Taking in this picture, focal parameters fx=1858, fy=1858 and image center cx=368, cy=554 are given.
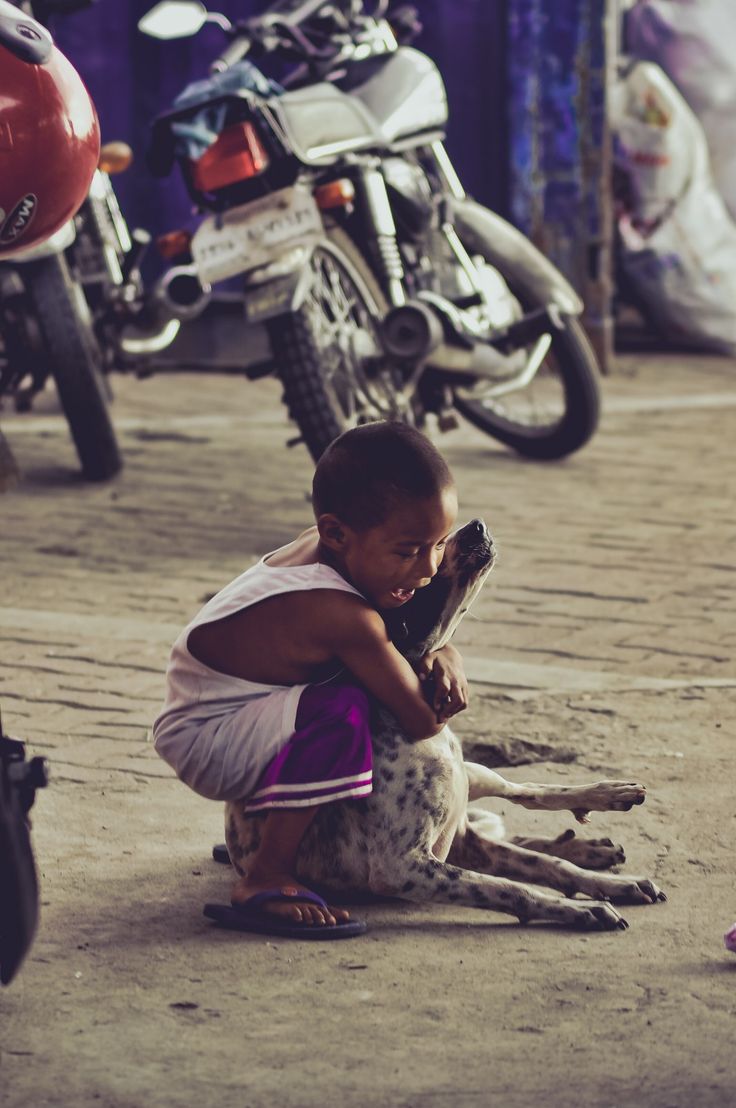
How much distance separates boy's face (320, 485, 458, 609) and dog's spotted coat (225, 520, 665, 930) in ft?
0.32

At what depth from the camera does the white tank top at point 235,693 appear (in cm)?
318

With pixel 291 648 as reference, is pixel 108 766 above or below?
below

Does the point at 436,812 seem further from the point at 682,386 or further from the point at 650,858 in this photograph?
the point at 682,386

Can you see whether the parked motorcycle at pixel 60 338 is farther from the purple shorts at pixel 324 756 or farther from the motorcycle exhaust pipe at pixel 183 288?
the purple shorts at pixel 324 756

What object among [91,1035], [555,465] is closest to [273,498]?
[555,465]

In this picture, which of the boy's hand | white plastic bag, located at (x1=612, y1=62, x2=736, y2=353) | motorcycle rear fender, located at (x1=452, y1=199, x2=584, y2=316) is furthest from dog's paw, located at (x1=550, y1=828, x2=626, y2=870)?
white plastic bag, located at (x1=612, y1=62, x2=736, y2=353)

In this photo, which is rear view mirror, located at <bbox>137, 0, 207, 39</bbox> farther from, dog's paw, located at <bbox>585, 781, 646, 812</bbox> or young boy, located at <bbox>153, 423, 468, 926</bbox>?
dog's paw, located at <bbox>585, 781, 646, 812</bbox>

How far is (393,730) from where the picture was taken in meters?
3.18

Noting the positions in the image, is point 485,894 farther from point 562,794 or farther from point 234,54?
point 234,54

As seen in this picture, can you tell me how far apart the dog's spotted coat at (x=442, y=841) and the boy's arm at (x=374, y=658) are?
0.05 meters

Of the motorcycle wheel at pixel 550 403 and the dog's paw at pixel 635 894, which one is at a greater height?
the dog's paw at pixel 635 894

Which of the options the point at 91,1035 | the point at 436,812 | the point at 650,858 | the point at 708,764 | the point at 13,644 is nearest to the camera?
the point at 91,1035

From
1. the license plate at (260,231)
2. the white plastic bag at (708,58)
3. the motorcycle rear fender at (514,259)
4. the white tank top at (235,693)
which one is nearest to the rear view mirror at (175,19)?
the license plate at (260,231)

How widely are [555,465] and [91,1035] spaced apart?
508cm
